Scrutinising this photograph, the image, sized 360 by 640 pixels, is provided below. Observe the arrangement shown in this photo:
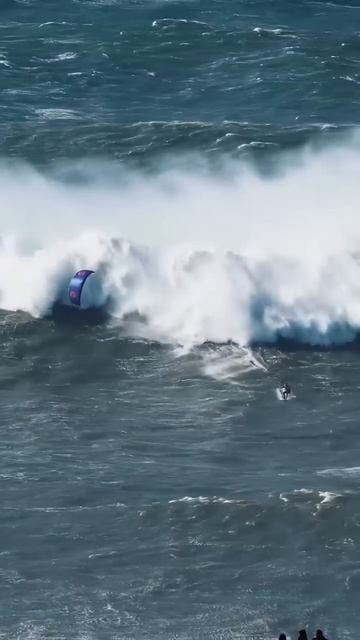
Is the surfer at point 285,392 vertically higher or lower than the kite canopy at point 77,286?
lower

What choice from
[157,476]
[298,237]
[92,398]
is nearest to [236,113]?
[298,237]

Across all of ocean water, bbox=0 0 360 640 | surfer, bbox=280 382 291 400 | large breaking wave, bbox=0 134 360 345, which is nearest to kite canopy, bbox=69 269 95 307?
ocean water, bbox=0 0 360 640

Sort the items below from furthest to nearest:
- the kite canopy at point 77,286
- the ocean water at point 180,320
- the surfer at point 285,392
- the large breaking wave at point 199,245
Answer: the kite canopy at point 77,286 → the large breaking wave at point 199,245 → the surfer at point 285,392 → the ocean water at point 180,320

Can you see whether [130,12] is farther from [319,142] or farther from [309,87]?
[319,142]

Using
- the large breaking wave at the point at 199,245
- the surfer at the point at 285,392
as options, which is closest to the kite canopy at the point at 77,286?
the large breaking wave at the point at 199,245

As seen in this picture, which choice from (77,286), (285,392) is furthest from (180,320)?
(285,392)

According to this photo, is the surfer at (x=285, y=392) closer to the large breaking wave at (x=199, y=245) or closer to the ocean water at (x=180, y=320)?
the ocean water at (x=180, y=320)

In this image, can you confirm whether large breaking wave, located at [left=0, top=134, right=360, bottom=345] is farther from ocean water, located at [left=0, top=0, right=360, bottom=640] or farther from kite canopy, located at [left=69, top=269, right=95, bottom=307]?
kite canopy, located at [left=69, top=269, right=95, bottom=307]
